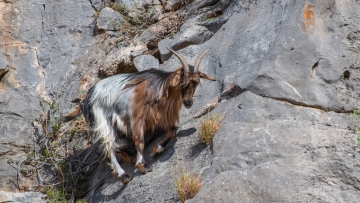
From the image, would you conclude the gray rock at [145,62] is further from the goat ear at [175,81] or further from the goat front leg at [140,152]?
the goat front leg at [140,152]

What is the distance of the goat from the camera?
772 centimetres

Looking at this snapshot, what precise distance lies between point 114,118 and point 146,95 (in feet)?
1.75

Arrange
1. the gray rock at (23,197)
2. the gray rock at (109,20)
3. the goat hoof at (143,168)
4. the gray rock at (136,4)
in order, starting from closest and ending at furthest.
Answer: the goat hoof at (143,168), the gray rock at (23,197), the gray rock at (109,20), the gray rock at (136,4)

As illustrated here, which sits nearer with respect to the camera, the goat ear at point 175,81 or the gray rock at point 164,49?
the goat ear at point 175,81

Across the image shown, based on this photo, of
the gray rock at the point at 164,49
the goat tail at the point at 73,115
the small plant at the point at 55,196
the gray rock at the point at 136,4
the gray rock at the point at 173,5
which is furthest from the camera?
the gray rock at the point at 136,4

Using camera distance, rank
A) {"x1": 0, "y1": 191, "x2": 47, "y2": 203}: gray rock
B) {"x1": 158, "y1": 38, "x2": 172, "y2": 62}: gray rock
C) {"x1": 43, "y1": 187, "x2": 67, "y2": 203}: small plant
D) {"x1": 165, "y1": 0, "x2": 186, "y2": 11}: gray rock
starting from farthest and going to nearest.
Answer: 1. {"x1": 165, "y1": 0, "x2": 186, "y2": 11}: gray rock
2. {"x1": 158, "y1": 38, "x2": 172, "y2": 62}: gray rock
3. {"x1": 43, "y1": 187, "x2": 67, "y2": 203}: small plant
4. {"x1": 0, "y1": 191, "x2": 47, "y2": 203}: gray rock

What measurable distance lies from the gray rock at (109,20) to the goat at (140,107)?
266cm

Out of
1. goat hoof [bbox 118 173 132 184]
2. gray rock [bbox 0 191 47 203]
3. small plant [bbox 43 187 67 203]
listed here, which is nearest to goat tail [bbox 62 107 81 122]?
small plant [bbox 43 187 67 203]

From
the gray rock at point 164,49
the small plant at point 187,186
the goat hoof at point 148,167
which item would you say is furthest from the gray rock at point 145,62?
the small plant at point 187,186

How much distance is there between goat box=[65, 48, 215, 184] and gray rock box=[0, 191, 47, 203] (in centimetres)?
116

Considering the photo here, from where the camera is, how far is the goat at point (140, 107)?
7723mm

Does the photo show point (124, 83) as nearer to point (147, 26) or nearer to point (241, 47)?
point (241, 47)

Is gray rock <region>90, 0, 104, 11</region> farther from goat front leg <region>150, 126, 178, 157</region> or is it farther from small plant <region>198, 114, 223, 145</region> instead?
small plant <region>198, 114, 223, 145</region>

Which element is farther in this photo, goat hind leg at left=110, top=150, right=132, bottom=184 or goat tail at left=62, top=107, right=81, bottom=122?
goat tail at left=62, top=107, right=81, bottom=122
